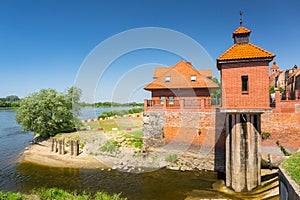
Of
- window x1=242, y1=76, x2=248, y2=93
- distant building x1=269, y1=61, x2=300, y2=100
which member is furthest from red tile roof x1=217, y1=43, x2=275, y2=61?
distant building x1=269, y1=61, x2=300, y2=100

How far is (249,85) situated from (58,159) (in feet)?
64.4

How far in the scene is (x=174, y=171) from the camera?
17.0m

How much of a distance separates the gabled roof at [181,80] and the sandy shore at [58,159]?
32.6ft

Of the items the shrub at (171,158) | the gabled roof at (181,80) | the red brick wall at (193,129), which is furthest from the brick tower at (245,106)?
the gabled roof at (181,80)

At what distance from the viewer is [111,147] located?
20.9m

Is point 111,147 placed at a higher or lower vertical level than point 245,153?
lower

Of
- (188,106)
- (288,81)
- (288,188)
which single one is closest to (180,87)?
(188,106)

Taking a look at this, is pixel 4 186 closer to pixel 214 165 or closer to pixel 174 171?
pixel 174 171

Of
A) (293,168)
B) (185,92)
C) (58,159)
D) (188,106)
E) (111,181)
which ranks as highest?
(185,92)

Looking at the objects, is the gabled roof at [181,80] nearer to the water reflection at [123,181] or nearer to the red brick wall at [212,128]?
the red brick wall at [212,128]

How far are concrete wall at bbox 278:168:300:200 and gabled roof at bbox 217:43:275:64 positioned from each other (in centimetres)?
700

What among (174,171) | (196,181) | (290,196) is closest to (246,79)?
(290,196)

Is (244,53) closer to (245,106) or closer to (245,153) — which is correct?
(245,106)

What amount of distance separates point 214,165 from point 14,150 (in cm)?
2508
